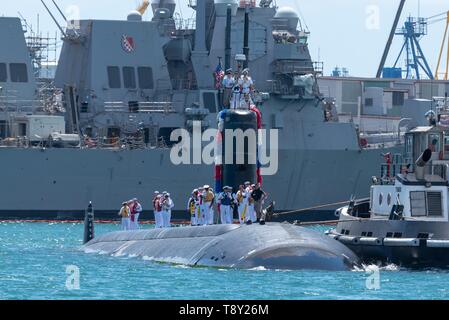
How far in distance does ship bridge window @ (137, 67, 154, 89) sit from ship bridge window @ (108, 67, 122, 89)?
1.07 meters

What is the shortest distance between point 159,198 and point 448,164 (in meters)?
11.5

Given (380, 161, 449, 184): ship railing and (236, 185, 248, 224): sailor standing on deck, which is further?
(236, 185, 248, 224): sailor standing on deck

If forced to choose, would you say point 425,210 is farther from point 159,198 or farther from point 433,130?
point 159,198

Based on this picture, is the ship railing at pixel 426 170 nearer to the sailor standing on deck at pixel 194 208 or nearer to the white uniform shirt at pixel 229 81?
the white uniform shirt at pixel 229 81

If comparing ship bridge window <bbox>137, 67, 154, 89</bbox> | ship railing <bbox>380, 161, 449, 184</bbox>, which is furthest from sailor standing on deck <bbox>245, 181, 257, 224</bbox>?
ship bridge window <bbox>137, 67, 154, 89</bbox>

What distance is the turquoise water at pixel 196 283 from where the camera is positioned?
29.7 metres

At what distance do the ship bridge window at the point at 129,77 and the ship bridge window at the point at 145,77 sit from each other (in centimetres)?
30

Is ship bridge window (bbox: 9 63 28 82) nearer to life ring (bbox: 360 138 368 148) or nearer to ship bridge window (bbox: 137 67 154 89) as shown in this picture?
ship bridge window (bbox: 137 67 154 89)

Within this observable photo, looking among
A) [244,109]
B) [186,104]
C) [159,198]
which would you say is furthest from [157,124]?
[244,109]

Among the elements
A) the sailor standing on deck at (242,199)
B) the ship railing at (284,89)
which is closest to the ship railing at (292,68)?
the ship railing at (284,89)

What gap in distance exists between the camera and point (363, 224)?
3822 cm

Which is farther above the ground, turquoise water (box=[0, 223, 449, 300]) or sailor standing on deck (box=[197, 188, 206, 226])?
sailor standing on deck (box=[197, 188, 206, 226])

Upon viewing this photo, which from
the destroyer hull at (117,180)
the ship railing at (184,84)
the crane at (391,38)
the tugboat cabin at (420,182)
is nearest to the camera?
the tugboat cabin at (420,182)

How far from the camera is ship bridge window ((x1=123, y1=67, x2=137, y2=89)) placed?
73625mm
